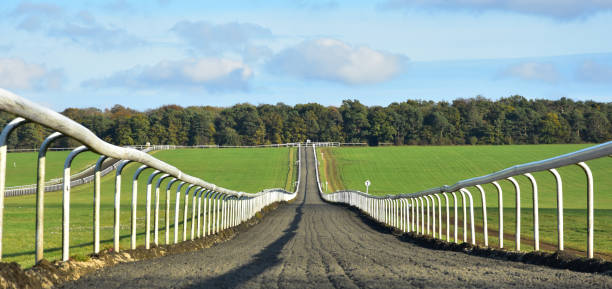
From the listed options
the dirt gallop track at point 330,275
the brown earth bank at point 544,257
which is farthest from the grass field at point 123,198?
the brown earth bank at point 544,257

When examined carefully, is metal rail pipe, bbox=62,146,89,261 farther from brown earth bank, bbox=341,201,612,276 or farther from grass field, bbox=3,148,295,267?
grass field, bbox=3,148,295,267

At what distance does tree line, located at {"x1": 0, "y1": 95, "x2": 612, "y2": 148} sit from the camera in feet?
524

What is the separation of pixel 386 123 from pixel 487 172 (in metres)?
96.2

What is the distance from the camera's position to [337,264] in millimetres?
7141

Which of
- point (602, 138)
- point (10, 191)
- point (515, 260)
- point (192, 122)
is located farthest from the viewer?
point (192, 122)

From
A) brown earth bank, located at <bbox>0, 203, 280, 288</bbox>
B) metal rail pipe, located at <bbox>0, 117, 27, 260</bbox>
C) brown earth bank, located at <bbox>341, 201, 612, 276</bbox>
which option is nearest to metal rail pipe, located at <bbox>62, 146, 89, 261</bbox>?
brown earth bank, located at <bbox>0, 203, 280, 288</bbox>

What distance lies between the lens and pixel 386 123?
17775 cm

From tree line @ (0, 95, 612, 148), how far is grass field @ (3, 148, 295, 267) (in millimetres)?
52098

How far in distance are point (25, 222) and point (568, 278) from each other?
23.1 meters

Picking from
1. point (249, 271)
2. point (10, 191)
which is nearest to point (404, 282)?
point (249, 271)

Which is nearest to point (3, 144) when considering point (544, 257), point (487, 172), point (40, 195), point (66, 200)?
point (40, 195)

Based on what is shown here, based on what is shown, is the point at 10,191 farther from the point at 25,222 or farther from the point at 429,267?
the point at 429,267

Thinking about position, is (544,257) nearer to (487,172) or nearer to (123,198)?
(123,198)

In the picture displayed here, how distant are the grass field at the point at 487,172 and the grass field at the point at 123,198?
9006 millimetres
